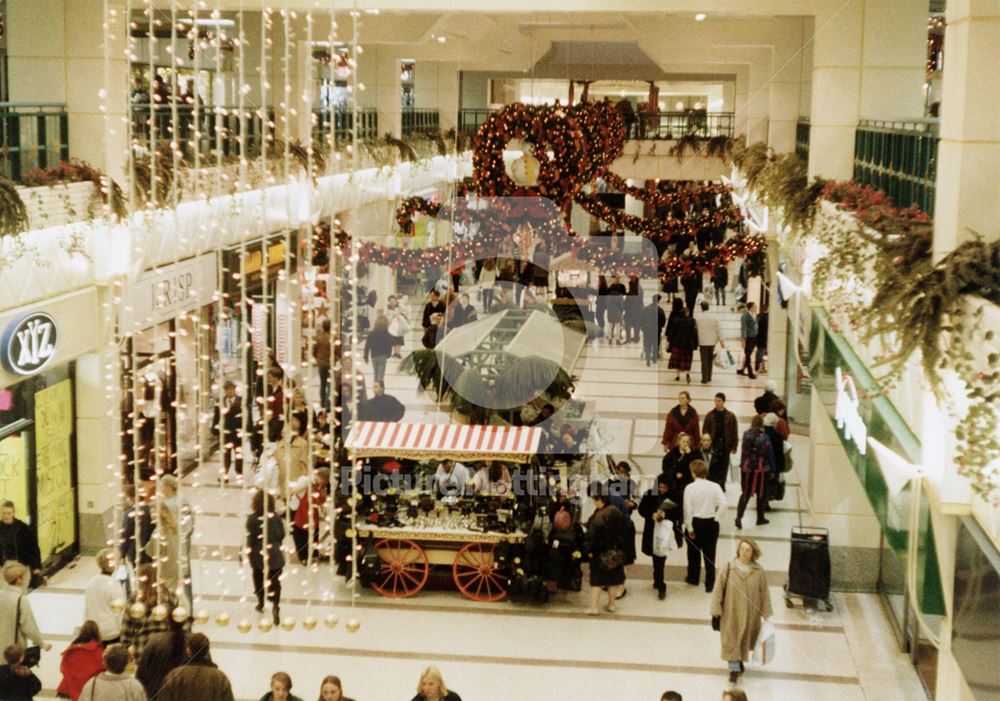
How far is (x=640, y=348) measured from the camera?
20750 mm

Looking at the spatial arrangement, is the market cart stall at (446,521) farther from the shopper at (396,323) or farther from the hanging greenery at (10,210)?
the shopper at (396,323)

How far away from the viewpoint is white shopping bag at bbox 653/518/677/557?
998 centimetres

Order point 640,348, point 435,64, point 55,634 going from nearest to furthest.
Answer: point 55,634, point 640,348, point 435,64

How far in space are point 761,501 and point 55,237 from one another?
674cm

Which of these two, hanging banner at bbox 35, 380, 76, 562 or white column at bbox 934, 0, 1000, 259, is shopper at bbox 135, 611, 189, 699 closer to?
hanging banner at bbox 35, 380, 76, 562

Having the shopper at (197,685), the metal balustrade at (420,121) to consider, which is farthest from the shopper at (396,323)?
the shopper at (197,685)

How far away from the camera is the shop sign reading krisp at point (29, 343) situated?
28.7 feet

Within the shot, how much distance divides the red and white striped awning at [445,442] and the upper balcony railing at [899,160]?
A: 3461 millimetres

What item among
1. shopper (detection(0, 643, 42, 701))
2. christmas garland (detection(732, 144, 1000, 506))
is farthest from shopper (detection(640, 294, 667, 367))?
shopper (detection(0, 643, 42, 701))

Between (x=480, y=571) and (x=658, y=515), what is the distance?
1.52m

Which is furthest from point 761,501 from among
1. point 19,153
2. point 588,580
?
point 19,153

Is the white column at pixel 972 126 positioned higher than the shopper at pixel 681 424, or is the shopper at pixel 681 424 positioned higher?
the white column at pixel 972 126

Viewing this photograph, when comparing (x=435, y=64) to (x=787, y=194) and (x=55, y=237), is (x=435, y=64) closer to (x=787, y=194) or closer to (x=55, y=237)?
(x=787, y=194)

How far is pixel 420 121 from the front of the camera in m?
23.2
